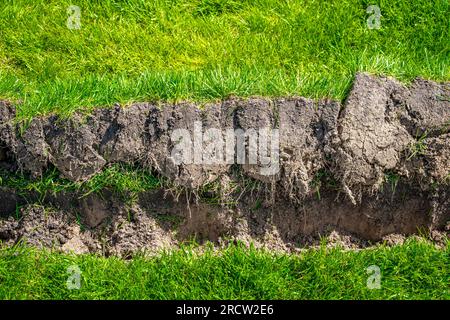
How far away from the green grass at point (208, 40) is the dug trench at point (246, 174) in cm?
39

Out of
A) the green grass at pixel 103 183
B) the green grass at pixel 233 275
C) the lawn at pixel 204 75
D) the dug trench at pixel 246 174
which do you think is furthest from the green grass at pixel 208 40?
the green grass at pixel 233 275

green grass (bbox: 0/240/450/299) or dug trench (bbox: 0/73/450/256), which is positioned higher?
dug trench (bbox: 0/73/450/256)

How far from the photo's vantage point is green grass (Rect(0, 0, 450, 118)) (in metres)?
5.07

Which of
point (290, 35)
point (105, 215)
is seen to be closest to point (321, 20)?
point (290, 35)

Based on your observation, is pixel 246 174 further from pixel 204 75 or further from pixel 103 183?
pixel 103 183

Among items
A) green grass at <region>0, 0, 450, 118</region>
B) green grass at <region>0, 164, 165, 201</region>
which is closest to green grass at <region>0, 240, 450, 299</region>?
green grass at <region>0, 164, 165, 201</region>

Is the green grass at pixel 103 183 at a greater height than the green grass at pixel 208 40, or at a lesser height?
lesser

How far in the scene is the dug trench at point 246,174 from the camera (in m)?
4.48

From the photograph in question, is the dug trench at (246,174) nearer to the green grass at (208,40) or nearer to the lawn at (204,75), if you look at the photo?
→ the lawn at (204,75)

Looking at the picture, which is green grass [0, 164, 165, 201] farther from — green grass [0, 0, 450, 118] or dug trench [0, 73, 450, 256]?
green grass [0, 0, 450, 118]

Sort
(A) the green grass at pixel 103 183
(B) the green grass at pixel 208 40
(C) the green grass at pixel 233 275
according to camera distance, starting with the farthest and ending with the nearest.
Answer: (B) the green grass at pixel 208 40, (A) the green grass at pixel 103 183, (C) the green grass at pixel 233 275

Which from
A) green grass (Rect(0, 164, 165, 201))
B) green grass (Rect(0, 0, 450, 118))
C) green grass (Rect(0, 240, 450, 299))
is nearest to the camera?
green grass (Rect(0, 240, 450, 299))

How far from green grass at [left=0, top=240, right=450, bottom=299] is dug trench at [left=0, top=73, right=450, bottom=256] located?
23cm
